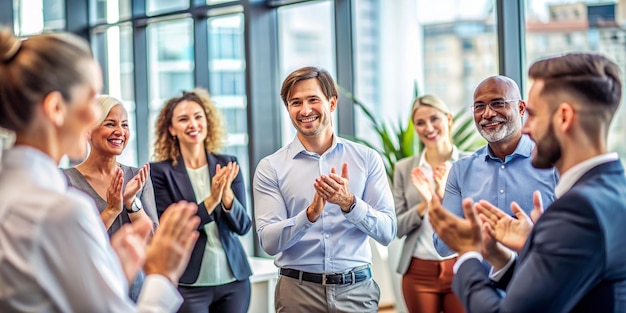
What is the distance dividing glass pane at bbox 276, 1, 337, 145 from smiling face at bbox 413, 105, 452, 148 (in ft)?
5.18

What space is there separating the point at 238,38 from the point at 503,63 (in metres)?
2.41

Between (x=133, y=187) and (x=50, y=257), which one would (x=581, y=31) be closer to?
(x=133, y=187)

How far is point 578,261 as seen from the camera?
1.86 metres

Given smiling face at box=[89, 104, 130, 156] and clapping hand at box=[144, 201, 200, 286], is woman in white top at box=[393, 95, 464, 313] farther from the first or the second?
clapping hand at box=[144, 201, 200, 286]

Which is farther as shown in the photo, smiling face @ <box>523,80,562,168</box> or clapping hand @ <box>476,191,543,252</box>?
clapping hand @ <box>476,191,543,252</box>

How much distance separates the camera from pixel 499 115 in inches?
122

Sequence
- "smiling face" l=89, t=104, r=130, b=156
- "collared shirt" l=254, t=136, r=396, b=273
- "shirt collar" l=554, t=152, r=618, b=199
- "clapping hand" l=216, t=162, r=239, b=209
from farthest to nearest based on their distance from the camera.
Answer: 1. "clapping hand" l=216, t=162, r=239, b=209
2. "smiling face" l=89, t=104, r=130, b=156
3. "collared shirt" l=254, t=136, r=396, b=273
4. "shirt collar" l=554, t=152, r=618, b=199

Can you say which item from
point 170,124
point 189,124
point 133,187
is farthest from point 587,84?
point 170,124

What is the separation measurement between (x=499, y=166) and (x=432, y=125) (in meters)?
1.43

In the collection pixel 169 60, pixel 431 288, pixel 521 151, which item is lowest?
pixel 431 288

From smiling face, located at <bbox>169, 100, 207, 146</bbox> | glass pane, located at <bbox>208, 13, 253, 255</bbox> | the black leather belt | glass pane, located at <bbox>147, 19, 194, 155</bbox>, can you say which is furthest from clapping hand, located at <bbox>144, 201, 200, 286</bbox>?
glass pane, located at <bbox>147, 19, 194, 155</bbox>

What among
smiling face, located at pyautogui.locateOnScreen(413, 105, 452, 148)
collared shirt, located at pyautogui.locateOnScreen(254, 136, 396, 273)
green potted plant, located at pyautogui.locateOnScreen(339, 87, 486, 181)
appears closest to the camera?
collared shirt, located at pyautogui.locateOnScreen(254, 136, 396, 273)

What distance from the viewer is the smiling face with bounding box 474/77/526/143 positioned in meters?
3.11

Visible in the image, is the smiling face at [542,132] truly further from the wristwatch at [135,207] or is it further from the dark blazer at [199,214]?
the dark blazer at [199,214]
